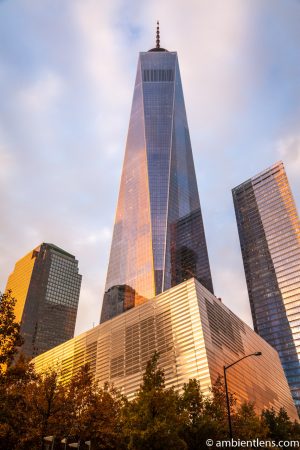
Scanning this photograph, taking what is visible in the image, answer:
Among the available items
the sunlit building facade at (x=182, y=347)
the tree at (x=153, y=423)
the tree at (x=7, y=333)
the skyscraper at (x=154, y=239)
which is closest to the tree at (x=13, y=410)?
the tree at (x=7, y=333)

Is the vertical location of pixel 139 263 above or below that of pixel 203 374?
above

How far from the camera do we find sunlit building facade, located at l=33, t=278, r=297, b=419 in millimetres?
75750

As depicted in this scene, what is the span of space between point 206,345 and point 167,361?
9.92m

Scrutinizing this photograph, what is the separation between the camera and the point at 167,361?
259ft

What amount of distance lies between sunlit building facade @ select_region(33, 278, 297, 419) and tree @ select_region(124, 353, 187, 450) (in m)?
42.4

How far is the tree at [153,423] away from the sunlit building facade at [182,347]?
42396 millimetres

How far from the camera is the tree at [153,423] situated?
1099 inches

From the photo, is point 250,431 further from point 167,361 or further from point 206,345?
point 167,361

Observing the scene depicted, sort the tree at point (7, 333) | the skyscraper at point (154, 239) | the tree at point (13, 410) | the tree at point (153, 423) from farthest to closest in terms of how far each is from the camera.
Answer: the skyscraper at point (154, 239), the tree at point (13, 410), the tree at point (153, 423), the tree at point (7, 333)

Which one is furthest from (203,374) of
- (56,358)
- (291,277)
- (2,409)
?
(291,277)

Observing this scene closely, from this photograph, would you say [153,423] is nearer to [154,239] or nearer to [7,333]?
[7,333]

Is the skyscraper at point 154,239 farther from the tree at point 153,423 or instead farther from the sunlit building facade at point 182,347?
the tree at point 153,423

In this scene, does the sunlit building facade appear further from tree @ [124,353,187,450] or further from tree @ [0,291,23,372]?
tree @ [0,291,23,372]

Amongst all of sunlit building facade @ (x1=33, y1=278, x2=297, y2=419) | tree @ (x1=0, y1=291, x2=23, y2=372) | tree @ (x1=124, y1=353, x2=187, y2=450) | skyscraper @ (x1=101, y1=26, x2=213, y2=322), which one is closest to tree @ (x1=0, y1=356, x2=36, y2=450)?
tree @ (x1=0, y1=291, x2=23, y2=372)
